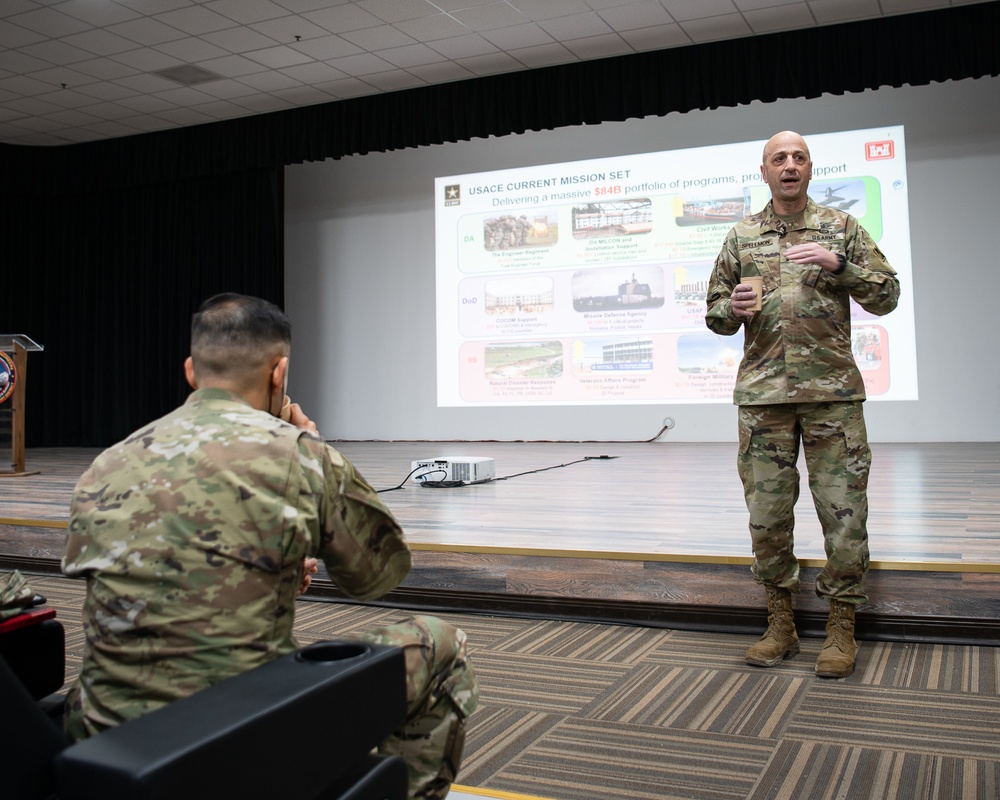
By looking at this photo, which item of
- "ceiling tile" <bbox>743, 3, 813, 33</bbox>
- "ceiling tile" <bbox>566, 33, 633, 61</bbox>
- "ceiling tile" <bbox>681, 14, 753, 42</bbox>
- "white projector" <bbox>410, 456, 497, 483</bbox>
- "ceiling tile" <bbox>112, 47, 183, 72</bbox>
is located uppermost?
"ceiling tile" <bbox>112, 47, 183, 72</bbox>

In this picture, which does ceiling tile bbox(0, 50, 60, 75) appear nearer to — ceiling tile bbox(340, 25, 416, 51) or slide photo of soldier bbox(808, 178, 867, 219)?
ceiling tile bbox(340, 25, 416, 51)

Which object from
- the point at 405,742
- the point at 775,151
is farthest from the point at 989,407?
the point at 405,742

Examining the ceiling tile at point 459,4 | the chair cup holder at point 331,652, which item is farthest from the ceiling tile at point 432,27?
the chair cup holder at point 331,652

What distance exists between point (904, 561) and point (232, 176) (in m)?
7.87

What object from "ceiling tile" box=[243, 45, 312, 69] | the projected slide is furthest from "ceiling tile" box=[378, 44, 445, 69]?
the projected slide

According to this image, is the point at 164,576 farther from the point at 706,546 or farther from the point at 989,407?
the point at 989,407

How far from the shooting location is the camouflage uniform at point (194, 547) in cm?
100

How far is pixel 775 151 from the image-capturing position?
2.20 meters

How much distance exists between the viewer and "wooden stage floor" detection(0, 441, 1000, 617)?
2436mm

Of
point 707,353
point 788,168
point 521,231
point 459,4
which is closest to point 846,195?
point 707,353

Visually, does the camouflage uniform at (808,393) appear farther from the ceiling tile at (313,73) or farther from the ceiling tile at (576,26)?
the ceiling tile at (313,73)

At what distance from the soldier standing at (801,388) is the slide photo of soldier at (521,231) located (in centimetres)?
522

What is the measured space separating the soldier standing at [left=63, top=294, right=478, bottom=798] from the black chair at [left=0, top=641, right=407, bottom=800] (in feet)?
0.31

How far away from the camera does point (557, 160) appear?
7.73m
